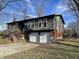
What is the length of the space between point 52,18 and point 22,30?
9932mm

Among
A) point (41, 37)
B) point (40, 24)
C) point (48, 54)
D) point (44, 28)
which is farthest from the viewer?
point (40, 24)

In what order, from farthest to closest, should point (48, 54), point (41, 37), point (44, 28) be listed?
point (44, 28)
point (41, 37)
point (48, 54)

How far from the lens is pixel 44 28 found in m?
34.4

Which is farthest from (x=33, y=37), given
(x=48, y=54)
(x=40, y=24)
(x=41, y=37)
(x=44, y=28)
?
(x=48, y=54)

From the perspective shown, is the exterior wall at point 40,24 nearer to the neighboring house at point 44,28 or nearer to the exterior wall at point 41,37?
the neighboring house at point 44,28

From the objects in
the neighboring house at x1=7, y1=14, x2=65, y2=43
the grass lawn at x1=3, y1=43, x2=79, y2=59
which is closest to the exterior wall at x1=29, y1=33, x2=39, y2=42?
the neighboring house at x1=7, y1=14, x2=65, y2=43

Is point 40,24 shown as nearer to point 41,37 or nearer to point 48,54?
point 41,37

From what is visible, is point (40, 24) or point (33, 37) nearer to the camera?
point (40, 24)

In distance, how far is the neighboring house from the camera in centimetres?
3278

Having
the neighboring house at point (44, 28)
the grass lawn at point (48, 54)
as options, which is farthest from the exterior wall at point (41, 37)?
the grass lawn at point (48, 54)

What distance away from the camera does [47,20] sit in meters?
34.2

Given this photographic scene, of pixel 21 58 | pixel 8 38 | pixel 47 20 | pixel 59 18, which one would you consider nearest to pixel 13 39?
pixel 8 38

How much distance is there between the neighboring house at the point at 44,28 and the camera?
3278 cm

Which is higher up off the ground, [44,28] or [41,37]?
[44,28]
